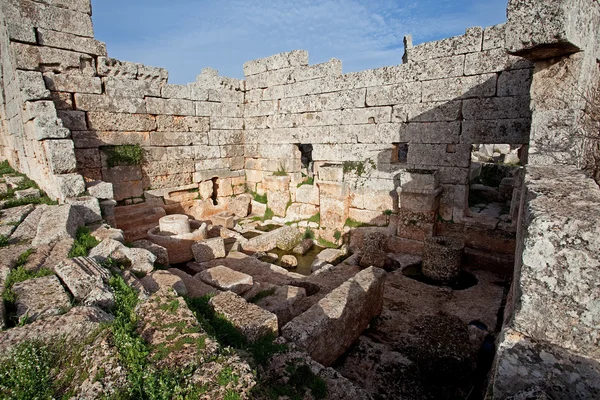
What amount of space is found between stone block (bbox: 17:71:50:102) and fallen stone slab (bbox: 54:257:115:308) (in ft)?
15.6

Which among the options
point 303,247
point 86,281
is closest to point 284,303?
point 86,281

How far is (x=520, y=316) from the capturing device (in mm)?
1740

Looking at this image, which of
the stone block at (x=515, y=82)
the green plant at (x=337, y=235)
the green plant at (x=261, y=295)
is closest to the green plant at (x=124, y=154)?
the green plant at (x=337, y=235)

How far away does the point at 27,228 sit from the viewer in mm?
4180

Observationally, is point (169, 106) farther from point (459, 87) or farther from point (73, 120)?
point (459, 87)

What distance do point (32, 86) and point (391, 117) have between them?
7472mm

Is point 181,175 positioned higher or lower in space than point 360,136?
lower

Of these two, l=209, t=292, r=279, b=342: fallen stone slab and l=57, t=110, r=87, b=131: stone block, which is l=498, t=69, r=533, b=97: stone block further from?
l=57, t=110, r=87, b=131: stone block

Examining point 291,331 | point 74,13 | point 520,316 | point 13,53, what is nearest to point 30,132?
point 13,53

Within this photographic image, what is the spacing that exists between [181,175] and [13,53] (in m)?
4.28

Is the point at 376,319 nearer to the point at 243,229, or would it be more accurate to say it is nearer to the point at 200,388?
the point at 200,388

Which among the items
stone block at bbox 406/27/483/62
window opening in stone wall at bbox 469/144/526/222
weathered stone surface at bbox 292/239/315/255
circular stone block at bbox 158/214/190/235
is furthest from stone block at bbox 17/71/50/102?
window opening in stone wall at bbox 469/144/526/222

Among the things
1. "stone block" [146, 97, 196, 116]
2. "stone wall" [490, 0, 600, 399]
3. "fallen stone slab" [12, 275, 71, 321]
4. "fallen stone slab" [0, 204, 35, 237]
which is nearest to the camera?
"stone wall" [490, 0, 600, 399]

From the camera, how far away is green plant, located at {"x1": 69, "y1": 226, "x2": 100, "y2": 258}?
3.52 metres
